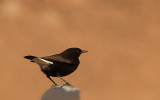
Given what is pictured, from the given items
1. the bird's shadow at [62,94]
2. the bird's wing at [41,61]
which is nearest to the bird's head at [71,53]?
the bird's wing at [41,61]

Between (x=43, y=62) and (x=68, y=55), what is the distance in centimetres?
29

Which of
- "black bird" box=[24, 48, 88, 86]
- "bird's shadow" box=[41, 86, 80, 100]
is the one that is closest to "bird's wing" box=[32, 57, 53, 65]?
"black bird" box=[24, 48, 88, 86]

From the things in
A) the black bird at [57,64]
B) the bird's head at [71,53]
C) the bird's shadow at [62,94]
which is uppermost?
the bird's head at [71,53]

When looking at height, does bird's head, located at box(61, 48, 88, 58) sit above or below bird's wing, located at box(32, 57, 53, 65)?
above

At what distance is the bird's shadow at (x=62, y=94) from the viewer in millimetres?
1799

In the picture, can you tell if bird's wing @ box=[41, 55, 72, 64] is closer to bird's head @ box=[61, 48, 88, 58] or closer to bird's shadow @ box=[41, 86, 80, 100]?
bird's head @ box=[61, 48, 88, 58]

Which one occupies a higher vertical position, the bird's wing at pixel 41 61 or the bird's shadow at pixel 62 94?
the bird's wing at pixel 41 61

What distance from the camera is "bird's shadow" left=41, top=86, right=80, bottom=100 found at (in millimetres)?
1799

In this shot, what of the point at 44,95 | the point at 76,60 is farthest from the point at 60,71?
the point at 44,95

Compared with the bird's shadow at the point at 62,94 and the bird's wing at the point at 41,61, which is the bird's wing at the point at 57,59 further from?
the bird's shadow at the point at 62,94

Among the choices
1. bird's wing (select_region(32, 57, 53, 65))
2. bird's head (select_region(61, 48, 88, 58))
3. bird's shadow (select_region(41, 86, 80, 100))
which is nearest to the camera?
bird's shadow (select_region(41, 86, 80, 100))

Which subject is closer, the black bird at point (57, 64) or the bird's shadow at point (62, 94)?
the bird's shadow at point (62, 94)

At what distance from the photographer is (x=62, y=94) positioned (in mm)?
1812

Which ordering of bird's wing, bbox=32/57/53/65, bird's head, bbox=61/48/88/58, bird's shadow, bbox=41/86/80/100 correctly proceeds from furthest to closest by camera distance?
bird's head, bbox=61/48/88/58, bird's wing, bbox=32/57/53/65, bird's shadow, bbox=41/86/80/100
